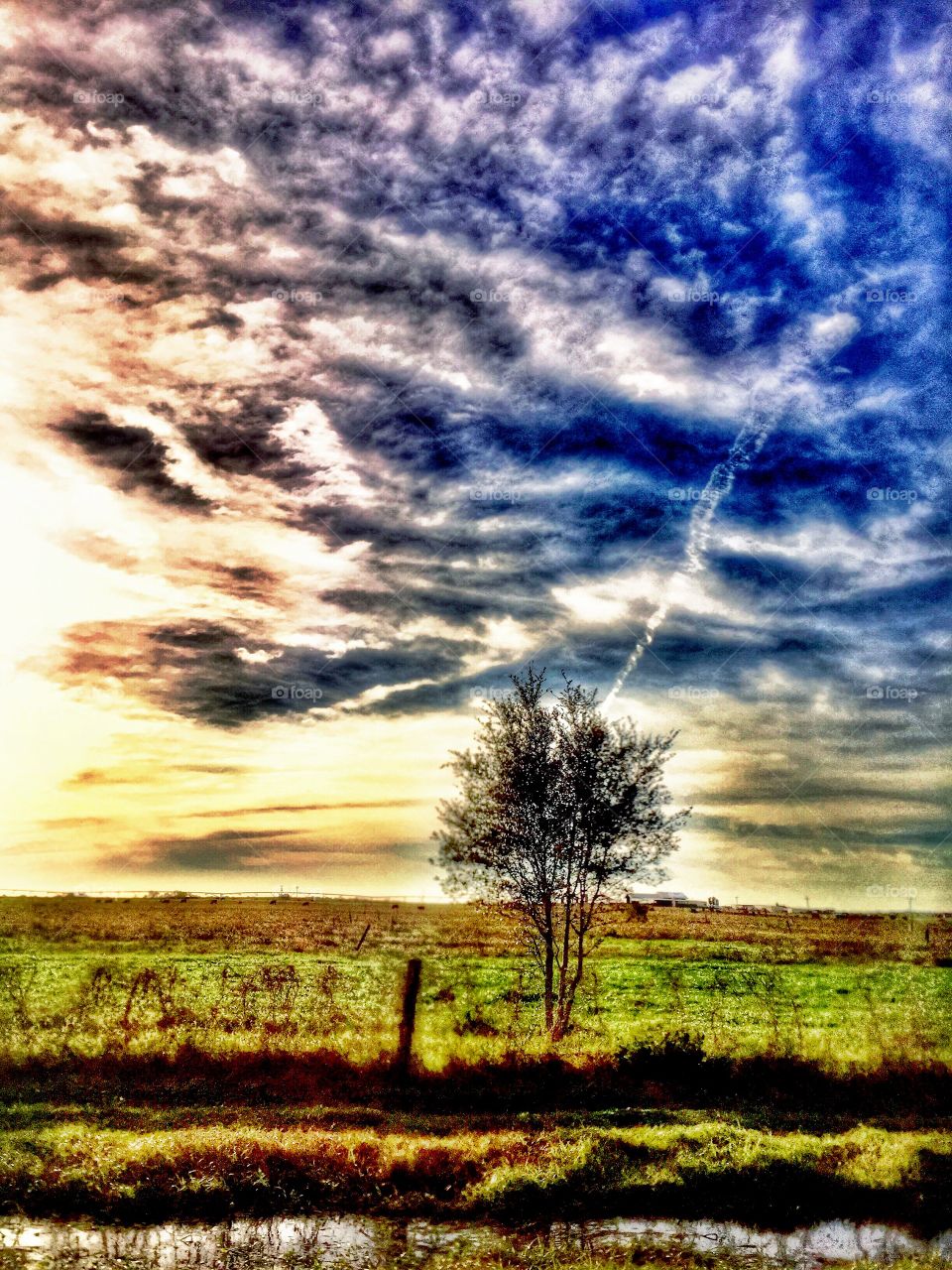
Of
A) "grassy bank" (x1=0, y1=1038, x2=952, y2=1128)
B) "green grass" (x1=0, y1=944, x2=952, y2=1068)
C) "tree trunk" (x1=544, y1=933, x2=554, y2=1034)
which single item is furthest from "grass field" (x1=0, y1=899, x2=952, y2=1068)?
"tree trunk" (x1=544, y1=933, x2=554, y2=1034)

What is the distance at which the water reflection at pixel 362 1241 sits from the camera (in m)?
9.73

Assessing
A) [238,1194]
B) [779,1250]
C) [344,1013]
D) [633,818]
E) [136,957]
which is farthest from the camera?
[136,957]

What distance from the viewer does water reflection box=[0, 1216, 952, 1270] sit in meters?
9.73

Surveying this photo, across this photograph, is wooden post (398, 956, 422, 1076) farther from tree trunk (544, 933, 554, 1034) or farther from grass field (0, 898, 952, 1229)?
tree trunk (544, 933, 554, 1034)

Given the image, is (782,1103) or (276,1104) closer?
(276,1104)

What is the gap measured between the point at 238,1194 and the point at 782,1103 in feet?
34.8

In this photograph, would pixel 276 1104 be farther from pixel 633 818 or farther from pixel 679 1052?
pixel 633 818

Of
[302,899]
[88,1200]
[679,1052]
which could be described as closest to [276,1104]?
[88,1200]

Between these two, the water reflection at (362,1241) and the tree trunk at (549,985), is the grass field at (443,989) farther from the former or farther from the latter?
the water reflection at (362,1241)

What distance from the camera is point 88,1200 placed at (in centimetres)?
1126

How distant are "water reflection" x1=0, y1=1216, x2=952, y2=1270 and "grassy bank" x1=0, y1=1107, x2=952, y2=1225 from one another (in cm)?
45

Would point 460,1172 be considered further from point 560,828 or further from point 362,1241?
point 560,828

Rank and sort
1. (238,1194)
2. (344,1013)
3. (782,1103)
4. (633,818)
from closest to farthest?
(238,1194) → (782,1103) → (344,1013) → (633,818)

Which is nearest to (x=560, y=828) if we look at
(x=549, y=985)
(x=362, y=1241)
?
(x=549, y=985)
